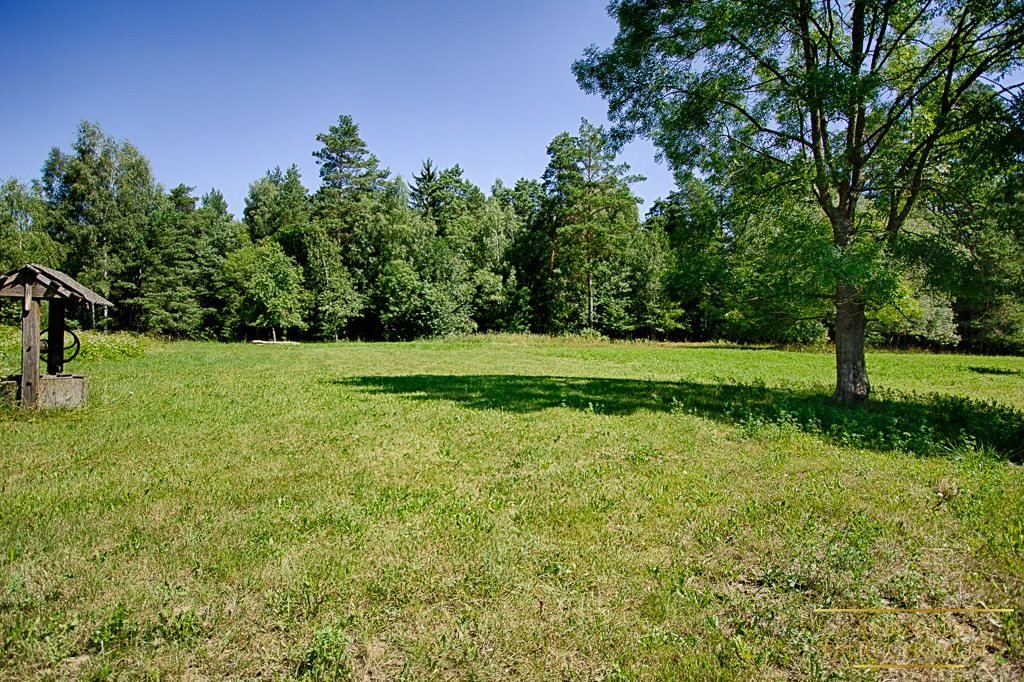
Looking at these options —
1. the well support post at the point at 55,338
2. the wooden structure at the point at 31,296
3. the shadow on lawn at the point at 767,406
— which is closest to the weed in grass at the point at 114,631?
the shadow on lawn at the point at 767,406

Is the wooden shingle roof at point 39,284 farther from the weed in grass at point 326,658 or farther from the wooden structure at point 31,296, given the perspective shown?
the weed in grass at point 326,658

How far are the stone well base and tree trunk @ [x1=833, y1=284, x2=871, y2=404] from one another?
14380 millimetres

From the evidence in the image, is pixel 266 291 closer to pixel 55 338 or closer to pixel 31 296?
pixel 55 338

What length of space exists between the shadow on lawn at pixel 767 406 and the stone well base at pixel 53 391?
5462mm

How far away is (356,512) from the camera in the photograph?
4.75 metres

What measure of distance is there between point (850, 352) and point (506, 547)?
9.33 meters

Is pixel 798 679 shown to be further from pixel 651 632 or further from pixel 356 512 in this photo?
pixel 356 512

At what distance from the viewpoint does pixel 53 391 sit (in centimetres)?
877

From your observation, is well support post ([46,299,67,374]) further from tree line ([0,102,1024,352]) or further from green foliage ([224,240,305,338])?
green foliage ([224,240,305,338])

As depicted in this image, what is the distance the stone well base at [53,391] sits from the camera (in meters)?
8.64

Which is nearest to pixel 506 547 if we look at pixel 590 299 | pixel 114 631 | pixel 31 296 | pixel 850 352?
pixel 114 631

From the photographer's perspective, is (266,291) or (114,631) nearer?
(114,631)

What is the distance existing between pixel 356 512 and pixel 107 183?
46643 mm

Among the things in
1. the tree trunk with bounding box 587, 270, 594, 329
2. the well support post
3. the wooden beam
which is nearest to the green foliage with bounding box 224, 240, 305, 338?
the tree trunk with bounding box 587, 270, 594, 329
